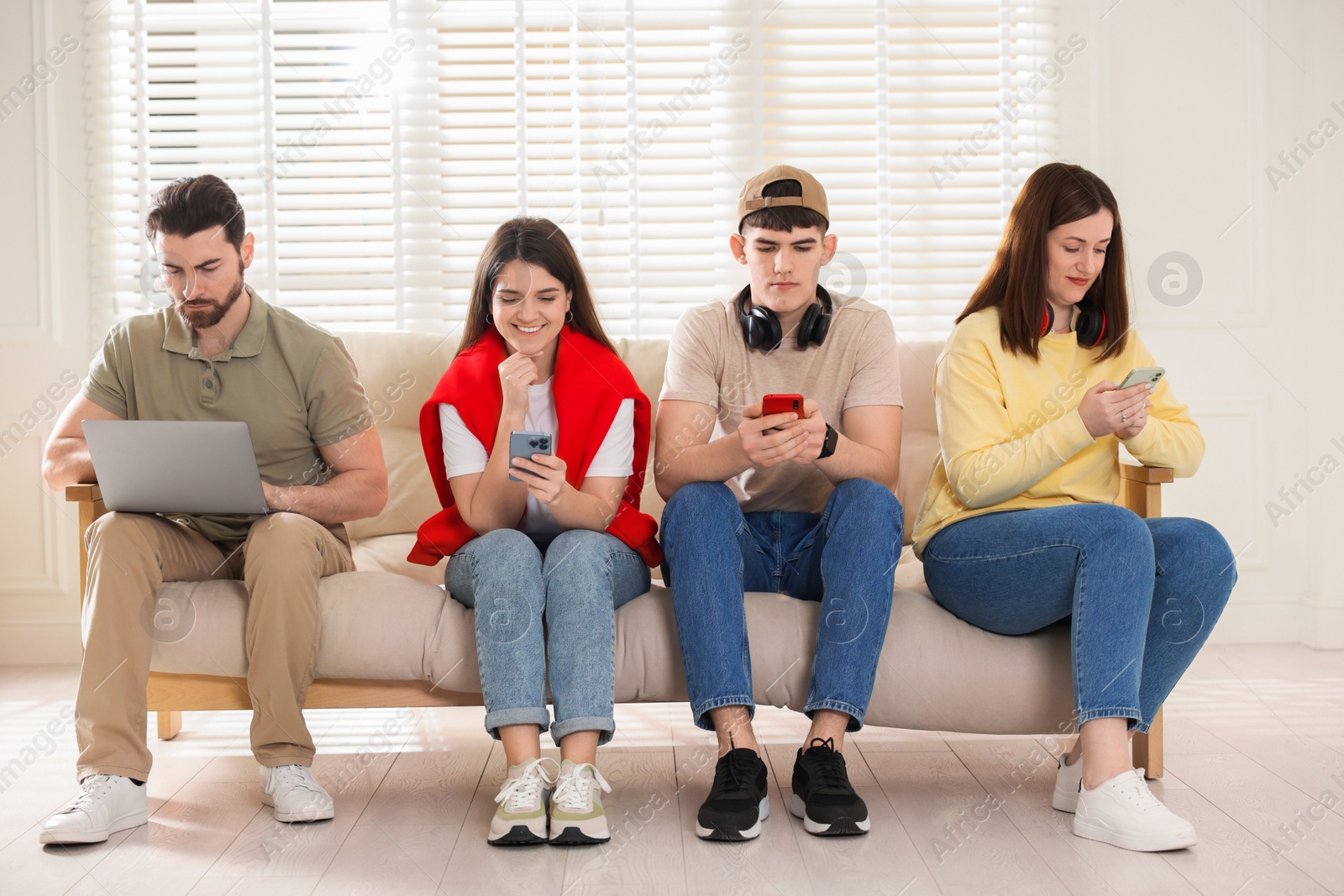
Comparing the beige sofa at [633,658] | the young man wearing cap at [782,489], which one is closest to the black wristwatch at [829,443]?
the young man wearing cap at [782,489]

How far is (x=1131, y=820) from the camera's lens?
1536mm

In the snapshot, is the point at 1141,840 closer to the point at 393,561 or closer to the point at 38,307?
the point at 393,561

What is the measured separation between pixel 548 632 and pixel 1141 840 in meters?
0.93

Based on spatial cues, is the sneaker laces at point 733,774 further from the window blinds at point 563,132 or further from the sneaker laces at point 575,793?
the window blinds at point 563,132

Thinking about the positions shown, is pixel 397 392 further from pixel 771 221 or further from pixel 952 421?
pixel 952 421

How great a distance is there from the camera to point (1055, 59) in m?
3.04

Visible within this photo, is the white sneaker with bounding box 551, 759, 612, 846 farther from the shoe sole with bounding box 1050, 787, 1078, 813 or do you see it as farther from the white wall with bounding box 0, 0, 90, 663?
the white wall with bounding box 0, 0, 90, 663

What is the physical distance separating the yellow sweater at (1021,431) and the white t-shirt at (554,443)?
21.2 inches

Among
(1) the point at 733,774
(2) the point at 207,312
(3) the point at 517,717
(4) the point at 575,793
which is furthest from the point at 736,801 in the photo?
(2) the point at 207,312

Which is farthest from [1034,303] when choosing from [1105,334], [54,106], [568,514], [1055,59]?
[54,106]

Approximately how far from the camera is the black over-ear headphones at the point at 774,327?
6.15 ft

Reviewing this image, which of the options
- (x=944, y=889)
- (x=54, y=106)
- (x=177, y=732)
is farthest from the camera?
(x=54, y=106)

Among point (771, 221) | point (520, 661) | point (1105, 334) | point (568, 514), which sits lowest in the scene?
point (520, 661)

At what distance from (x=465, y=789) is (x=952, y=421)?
107 centimetres
